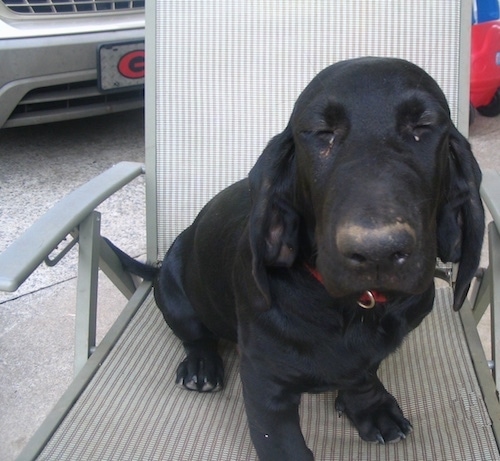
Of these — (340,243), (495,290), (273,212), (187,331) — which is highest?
(340,243)

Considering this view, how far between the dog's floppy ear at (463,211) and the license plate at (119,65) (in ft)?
8.75

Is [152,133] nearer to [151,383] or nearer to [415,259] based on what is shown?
[151,383]

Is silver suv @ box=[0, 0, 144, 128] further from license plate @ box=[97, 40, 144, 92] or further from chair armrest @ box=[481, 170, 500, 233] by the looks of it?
chair armrest @ box=[481, 170, 500, 233]

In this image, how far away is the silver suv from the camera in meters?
3.74

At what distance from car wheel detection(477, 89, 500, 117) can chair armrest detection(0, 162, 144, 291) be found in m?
3.24

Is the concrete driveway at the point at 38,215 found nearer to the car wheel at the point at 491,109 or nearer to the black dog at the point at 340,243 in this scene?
the car wheel at the point at 491,109

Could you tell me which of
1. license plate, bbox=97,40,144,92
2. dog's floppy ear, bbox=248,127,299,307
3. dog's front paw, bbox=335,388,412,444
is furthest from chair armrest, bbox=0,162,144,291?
license plate, bbox=97,40,144,92

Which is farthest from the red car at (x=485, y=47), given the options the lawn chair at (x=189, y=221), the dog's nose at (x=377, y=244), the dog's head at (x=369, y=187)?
the dog's nose at (x=377, y=244)

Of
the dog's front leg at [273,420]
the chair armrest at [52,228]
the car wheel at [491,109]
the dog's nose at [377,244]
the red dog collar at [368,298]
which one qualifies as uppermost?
the dog's nose at [377,244]

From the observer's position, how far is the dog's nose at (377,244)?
3.78ft

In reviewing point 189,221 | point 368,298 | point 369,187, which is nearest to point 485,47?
point 189,221

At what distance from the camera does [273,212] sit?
157 cm

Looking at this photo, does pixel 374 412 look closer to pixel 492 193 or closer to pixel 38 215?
pixel 492 193

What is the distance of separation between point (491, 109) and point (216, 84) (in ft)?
9.64
